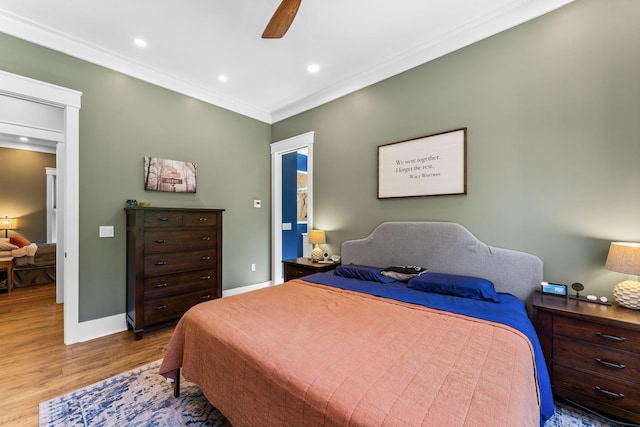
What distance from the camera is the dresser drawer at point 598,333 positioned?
1.52m

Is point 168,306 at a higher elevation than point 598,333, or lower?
lower

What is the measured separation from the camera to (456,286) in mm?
2045

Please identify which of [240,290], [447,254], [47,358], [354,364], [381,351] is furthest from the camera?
[240,290]

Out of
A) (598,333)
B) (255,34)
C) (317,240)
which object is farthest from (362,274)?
(255,34)

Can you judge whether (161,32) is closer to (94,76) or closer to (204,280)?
(94,76)

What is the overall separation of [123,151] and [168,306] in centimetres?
184

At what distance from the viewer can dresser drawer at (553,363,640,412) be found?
1.52 metres

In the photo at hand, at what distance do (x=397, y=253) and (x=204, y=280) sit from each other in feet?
7.57

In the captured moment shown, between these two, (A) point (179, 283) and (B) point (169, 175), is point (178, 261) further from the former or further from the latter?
(B) point (169, 175)

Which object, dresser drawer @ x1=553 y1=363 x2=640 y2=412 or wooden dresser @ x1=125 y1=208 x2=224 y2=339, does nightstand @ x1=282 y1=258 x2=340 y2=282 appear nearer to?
wooden dresser @ x1=125 y1=208 x2=224 y2=339

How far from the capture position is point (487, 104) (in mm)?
2404

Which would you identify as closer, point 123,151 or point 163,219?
point 163,219

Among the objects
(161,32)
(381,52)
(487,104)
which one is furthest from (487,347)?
(161,32)

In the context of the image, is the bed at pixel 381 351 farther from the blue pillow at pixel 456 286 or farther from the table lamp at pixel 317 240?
the table lamp at pixel 317 240
